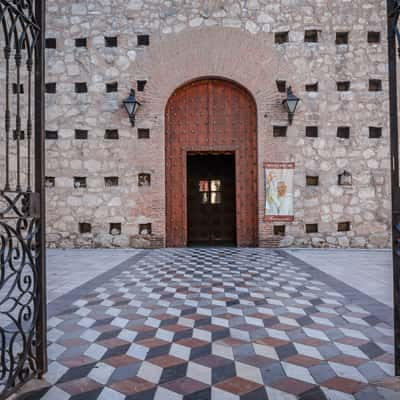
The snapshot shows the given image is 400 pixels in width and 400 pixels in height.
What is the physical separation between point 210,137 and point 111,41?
3241mm

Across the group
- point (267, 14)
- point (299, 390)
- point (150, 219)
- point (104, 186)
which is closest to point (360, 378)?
point (299, 390)

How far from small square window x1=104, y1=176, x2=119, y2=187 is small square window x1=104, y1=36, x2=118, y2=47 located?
312 cm

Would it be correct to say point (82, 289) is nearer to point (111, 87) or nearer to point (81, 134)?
point (81, 134)

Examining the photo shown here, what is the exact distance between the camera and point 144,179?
24.6 ft

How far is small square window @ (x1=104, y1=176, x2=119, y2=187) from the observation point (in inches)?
294

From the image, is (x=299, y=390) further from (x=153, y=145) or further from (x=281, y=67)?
(x=281, y=67)

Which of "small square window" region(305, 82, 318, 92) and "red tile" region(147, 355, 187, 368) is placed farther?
"small square window" region(305, 82, 318, 92)

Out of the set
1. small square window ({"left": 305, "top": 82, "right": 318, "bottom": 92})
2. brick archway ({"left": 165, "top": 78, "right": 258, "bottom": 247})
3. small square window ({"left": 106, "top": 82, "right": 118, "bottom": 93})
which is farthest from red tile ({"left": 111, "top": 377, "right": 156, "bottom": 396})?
small square window ({"left": 305, "top": 82, "right": 318, "bottom": 92})

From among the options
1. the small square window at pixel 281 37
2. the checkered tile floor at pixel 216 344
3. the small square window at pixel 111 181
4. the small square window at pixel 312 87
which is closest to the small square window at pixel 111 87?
the small square window at pixel 111 181

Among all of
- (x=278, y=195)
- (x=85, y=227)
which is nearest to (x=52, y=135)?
(x=85, y=227)

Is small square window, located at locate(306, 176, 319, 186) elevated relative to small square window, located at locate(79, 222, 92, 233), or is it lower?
elevated

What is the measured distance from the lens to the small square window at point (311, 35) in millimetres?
7531

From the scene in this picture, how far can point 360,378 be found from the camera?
6.09 feet

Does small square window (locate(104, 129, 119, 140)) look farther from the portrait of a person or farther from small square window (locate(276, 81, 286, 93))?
small square window (locate(276, 81, 286, 93))
